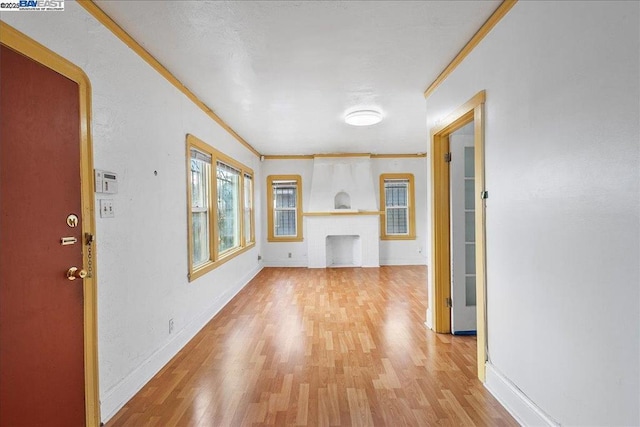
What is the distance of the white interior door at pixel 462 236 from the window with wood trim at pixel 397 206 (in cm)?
396

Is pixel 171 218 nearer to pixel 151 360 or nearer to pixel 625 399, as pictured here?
pixel 151 360

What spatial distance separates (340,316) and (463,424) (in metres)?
1.94

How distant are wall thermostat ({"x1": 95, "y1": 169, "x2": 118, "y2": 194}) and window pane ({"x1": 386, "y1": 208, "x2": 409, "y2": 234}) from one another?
5.90m

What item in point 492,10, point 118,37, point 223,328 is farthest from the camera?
point 223,328

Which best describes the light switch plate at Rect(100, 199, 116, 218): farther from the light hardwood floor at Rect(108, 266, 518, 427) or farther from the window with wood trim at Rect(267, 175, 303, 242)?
the window with wood trim at Rect(267, 175, 303, 242)

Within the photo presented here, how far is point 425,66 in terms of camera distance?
8.43ft

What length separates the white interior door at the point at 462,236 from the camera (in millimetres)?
2941

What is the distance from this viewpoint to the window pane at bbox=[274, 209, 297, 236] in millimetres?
7012

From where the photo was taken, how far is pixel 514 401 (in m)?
1.79

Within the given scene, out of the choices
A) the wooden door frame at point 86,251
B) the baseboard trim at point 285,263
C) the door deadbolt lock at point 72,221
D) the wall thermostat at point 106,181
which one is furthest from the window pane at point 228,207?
the door deadbolt lock at point 72,221

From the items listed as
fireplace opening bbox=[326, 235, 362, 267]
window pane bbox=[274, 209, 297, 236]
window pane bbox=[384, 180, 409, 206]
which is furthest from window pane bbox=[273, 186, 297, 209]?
window pane bbox=[384, 180, 409, 206]

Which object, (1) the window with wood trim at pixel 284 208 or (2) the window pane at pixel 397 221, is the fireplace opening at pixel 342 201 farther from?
(2) the window pane at pixel 397 221

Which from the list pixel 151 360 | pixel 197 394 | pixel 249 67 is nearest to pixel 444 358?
pixel 197 394

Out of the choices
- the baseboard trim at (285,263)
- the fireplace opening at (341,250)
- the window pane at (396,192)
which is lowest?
the baseboard trim at (285,263)
